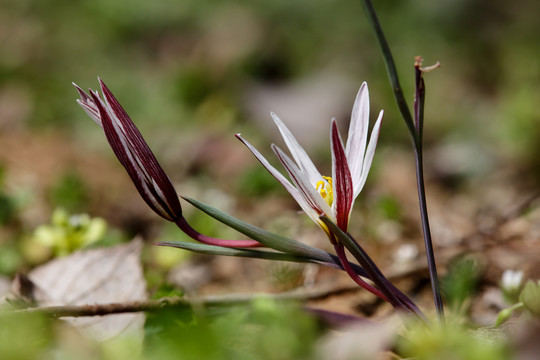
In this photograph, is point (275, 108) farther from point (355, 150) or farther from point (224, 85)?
point (355, 150)

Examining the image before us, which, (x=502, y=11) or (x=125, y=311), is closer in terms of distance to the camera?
(x=125, y=311)

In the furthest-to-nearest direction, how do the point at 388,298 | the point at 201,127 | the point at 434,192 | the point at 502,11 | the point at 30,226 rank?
1. the point at 502,11
2. the point at 201,127
3. the point at 434,192
4. the point at 30,226
5. the point at 388,298

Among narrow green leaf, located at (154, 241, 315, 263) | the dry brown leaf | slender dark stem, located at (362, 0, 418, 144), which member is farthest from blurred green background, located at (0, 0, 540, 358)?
slender dark stem, located at (362, 0, 418, 144)

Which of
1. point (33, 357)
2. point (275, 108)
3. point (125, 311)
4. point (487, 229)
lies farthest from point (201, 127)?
point (33, 357)

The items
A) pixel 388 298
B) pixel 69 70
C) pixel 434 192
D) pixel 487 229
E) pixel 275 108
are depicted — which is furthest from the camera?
pixel 69 70

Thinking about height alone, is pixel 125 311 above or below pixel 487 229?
below

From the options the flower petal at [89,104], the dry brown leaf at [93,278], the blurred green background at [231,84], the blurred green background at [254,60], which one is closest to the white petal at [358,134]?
the flower petal at [89,104]

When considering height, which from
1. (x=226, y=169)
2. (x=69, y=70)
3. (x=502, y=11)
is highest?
(x=502, y=11)

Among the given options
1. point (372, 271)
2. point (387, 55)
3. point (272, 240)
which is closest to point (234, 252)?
point (272, 240)

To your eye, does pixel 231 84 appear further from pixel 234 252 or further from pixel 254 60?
pixel 234 252
